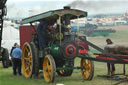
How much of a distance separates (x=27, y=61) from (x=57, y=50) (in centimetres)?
180

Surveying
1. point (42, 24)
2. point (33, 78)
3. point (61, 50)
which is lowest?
point (33, 78)

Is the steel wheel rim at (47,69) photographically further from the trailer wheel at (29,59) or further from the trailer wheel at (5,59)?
the trailer wheel at (5,59)

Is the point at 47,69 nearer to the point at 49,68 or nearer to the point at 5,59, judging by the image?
the point at 49,68

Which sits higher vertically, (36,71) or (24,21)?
(24,21)

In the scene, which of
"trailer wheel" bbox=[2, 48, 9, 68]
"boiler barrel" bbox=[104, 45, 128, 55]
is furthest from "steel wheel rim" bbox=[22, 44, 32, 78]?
"trailer wheel" bbox=[2, 48, 9, 68]

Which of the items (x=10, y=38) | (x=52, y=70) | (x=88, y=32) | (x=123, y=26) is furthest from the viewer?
(x=123, y=26)

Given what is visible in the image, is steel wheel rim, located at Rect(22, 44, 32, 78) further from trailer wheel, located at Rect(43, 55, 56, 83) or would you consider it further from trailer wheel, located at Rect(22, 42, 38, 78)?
trailer wheel, located at Rect(43, 55, 56, 83)

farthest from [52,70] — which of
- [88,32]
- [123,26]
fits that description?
[123,26]

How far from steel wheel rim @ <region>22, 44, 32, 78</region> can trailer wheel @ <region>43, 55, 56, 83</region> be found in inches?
37.8

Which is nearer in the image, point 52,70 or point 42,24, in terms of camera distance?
point 52,70

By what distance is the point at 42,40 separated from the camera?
947 cm

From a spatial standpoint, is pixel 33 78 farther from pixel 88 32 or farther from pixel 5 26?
pixel 88 32

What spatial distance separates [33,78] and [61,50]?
172cm

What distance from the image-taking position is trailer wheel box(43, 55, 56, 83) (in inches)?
323
